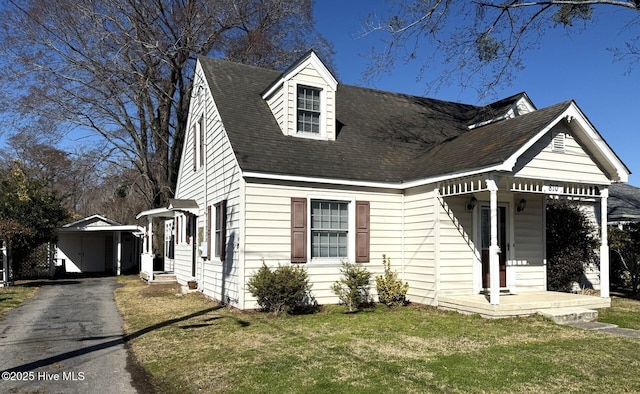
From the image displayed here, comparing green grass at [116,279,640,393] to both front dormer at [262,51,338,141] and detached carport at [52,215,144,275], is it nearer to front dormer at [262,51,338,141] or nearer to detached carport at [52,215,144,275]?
front dormer at [262,51,338,141]

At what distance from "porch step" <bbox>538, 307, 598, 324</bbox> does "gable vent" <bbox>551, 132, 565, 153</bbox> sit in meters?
3.45

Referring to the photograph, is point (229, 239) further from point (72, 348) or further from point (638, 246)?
point (638, 246)

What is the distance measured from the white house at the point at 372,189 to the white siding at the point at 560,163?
0.03m

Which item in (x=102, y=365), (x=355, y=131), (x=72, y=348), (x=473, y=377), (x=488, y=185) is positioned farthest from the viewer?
(x=355, y=131)

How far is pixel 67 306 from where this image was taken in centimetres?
1264

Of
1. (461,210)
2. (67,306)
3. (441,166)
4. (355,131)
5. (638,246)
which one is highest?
(355,131)

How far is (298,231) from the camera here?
37.0ft

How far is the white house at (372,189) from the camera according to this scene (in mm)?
10812

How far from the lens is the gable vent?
1096cm

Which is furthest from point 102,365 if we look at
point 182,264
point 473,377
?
point 182,264

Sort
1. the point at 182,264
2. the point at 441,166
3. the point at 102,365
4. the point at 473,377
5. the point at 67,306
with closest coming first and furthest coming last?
the point at 473,377 < the point at 102,365 < the point at 441,166 < the point at 67,306 < the point at 182,264

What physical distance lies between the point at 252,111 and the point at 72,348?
24.3ft

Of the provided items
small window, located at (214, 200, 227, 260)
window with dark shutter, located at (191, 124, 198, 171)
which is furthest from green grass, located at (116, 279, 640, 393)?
Answer: window with dark shutter, located at (191, 124, 198, 171)

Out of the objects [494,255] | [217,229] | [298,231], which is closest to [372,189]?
[298,231]
